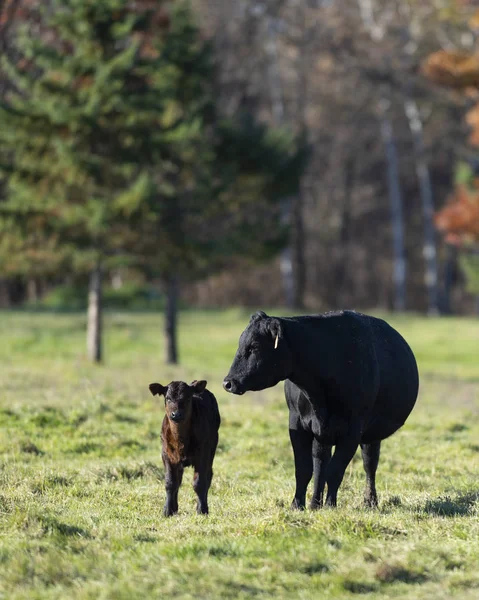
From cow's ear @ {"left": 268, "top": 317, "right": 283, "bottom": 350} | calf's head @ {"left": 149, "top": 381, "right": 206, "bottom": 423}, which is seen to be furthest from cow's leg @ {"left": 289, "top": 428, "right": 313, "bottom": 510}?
cow's ear @ {"left": 268, "top": 317, "right": 283, "bottom": 350}

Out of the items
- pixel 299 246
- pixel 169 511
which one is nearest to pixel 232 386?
pixel 169 511

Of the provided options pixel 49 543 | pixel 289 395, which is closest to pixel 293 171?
pixel 289 395

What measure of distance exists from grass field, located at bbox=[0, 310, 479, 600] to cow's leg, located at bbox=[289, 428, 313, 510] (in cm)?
23

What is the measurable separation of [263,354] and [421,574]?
232cm

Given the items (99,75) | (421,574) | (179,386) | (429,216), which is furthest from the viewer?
(429,216)

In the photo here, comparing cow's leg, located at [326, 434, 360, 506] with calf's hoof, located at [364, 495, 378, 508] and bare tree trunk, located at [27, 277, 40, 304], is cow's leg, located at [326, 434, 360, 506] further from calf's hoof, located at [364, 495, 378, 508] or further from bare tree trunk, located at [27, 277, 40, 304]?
bare tree trunk, located at [27, 277, 40, 304]

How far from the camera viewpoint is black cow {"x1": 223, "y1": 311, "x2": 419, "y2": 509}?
8.29 metres

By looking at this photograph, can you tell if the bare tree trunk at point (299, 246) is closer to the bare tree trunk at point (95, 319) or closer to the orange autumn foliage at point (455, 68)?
the orange autumn foliage at point (455, 68)

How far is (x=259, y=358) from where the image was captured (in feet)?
27.0

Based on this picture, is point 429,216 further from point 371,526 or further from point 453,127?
point 371,526

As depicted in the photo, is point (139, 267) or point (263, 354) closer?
point (263, 354)

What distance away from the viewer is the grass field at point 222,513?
21.4 feet

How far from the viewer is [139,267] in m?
25.8

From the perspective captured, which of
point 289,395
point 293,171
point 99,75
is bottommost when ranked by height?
point 289,395
